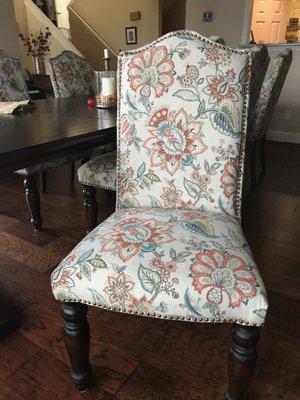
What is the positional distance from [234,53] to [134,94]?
319mm

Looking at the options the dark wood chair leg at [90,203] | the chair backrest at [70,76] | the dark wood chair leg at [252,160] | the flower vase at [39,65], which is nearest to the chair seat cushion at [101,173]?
the dark wood chair leg at [90,203]

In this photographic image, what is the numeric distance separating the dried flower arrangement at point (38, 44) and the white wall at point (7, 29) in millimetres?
1457

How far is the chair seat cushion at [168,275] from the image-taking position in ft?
2.40

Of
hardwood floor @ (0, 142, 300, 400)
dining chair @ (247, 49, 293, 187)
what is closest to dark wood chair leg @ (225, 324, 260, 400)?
hardwood floor @ (0, 142, 300, 400)

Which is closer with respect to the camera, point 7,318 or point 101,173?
point 7,318

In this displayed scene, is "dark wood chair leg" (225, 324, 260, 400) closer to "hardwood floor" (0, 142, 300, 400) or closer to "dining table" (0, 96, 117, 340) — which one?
"hardwood floor" (0, 142, 300, 400)

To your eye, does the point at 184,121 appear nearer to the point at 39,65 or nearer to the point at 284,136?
the point at 284,136

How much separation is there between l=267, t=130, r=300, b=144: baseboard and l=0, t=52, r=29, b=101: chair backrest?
297 centimetres

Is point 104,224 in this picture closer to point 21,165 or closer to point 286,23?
point 21,165

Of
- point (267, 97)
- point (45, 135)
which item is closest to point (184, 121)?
point (45, 135)

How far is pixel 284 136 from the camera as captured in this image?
12.9 ft

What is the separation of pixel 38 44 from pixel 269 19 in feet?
12.1

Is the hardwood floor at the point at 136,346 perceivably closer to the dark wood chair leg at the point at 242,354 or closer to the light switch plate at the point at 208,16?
the dark wood chair leg at the point at 242,354

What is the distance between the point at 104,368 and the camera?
1.07 metres
